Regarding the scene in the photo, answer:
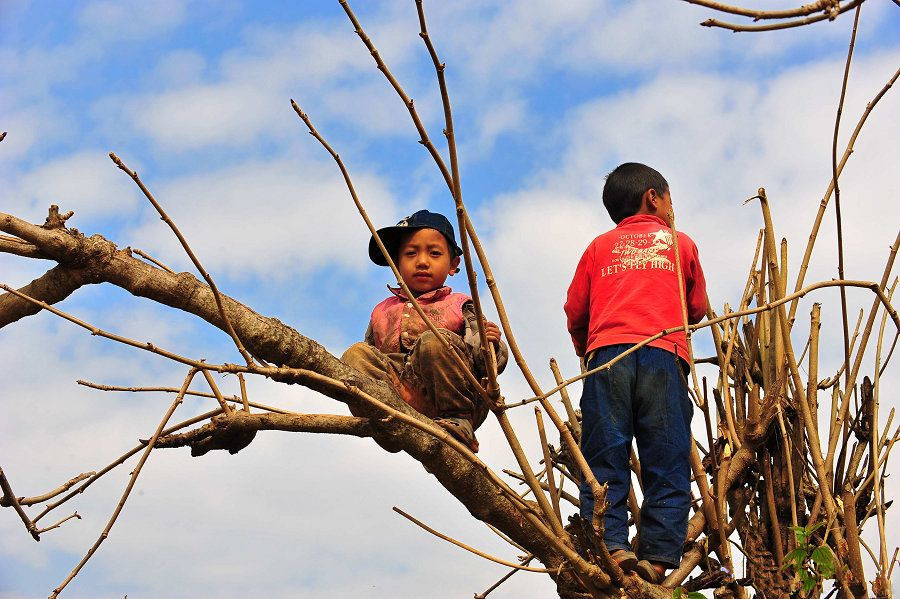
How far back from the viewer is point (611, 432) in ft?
10.8

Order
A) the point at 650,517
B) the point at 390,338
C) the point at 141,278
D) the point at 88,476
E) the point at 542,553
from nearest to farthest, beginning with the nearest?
the point at 88,476
the point at 141,278
the point at 542,553
the point at 650,517
the point at 390,338

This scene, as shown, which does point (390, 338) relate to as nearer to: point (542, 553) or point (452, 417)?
point (452, 417)

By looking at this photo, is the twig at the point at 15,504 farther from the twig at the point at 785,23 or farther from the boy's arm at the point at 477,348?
the twig at the point at 785,23

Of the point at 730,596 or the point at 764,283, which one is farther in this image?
the point at 764,283

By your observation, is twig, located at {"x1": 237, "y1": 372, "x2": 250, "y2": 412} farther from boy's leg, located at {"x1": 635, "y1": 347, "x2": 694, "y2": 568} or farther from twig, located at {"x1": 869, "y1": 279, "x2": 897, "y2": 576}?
twig, located at {"x1": 869, "y1": 279, "x2": 897, "y2": 576}

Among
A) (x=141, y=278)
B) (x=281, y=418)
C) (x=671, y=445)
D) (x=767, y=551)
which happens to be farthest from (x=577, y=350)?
(x=141, y=278)

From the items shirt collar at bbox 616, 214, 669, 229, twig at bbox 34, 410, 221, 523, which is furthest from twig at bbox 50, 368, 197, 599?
shirt collar at bbox 616, 214, 669, 229

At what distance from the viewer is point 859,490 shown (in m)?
3.40

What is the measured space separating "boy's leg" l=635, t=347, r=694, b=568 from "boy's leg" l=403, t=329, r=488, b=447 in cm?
57

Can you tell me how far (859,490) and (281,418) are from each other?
6.74 ft

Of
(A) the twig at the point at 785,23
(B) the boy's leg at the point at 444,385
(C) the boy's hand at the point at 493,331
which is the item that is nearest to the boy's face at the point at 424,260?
(C) the boy's hand at the point at 493,331

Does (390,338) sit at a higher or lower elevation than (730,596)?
higher

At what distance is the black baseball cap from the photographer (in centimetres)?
396

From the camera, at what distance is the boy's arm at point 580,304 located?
12.3 ft
